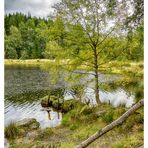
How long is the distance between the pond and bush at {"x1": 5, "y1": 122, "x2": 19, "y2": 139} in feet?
1.66

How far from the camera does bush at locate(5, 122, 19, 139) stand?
465 cm

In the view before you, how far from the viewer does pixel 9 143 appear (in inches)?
170

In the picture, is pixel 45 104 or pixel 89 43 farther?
pixel 45 104

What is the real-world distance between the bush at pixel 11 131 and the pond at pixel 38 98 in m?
0.50

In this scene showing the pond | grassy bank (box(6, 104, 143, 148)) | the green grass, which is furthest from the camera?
the pond

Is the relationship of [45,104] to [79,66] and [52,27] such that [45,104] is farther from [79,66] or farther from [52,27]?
[52,27]

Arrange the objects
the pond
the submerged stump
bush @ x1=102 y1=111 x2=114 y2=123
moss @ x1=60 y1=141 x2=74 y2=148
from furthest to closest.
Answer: the submerged stump → the pond → bush @ x1=102 y1=111 x2=114 y2=123 → moss @ x1=60 y1=141 x2=74 y2=148

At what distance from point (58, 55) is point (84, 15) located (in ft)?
3.16

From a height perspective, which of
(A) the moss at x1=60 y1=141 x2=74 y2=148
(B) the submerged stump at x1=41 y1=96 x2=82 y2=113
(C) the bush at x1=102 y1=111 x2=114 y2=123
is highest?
(C) the bush at x1=102 y1=111 x2=114 y2=123

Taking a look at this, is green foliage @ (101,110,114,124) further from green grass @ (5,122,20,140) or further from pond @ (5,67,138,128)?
green grass @ (5,122,20,140)

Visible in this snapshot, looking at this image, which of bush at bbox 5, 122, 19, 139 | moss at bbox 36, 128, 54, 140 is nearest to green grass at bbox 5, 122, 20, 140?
bush at bbox 5, 122, 19, 139

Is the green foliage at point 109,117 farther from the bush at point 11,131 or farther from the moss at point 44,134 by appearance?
the bush at point 11,131

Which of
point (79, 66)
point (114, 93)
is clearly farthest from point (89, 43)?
point (114, 93)

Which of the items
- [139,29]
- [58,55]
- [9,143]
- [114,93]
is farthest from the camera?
[114,93]
